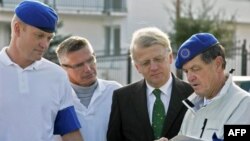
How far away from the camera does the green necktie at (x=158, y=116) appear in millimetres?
4043

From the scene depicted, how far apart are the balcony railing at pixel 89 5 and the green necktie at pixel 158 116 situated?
76.0 feet

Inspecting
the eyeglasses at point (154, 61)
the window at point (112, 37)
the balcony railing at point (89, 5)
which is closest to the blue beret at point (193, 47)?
the eyeglasses at point (154, 61)

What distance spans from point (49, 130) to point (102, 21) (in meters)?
25.5

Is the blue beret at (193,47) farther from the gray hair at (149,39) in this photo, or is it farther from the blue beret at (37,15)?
the blue beret at (37,15)

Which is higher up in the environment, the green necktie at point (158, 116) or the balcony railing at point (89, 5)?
the green necktie at point (158, 116)

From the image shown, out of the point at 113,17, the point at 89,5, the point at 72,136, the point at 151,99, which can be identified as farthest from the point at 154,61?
the point at 113,17

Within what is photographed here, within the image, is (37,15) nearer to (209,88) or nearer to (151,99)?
(151,99)

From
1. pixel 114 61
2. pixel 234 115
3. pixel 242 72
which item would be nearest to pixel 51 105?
pixel 234 115

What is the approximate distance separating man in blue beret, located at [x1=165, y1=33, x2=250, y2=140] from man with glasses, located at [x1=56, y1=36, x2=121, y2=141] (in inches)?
35.0

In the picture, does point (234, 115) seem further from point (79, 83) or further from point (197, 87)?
point (79, 83)

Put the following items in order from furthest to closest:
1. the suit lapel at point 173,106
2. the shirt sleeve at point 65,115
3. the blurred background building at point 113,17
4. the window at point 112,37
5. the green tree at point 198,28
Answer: the window at point 112,37
the blurred background building at point 113,17
the green tree at point 198,28
the suit lapel at point 173,106
the shirt sleeve at point 65,115

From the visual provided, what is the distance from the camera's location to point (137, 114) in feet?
13.5

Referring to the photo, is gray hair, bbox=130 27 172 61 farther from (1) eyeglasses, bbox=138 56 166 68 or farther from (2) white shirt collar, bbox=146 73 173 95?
(2) white shirt collar, bbox=146 73 173 95

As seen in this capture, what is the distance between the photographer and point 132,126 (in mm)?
4137
